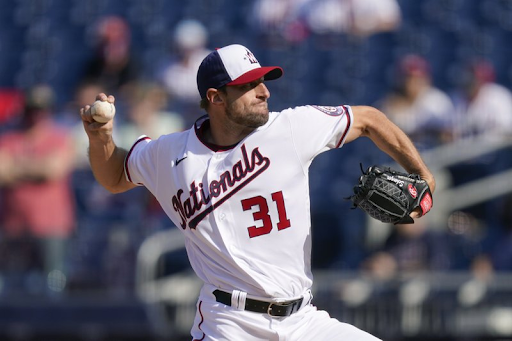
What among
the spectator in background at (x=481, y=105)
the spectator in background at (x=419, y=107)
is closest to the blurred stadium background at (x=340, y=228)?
the spectator in background at (x=419, y=107)

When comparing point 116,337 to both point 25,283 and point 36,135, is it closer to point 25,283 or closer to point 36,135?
point 25,283

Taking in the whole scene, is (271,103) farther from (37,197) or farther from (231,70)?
(231,70)

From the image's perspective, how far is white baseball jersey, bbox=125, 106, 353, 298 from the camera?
3.88 metres

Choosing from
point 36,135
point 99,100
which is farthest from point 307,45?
point 99,100

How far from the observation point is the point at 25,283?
7422 mm

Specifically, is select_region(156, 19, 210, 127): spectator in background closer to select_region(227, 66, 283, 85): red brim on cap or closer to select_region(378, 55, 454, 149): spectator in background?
select_region(378, 55, 454, 149): spectator in background

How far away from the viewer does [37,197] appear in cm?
755

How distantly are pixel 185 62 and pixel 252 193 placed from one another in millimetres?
5399

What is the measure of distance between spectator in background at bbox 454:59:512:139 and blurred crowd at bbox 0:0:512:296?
0.5 inches

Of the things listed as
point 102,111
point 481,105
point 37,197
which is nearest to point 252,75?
point 102,111

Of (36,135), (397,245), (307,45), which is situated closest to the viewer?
(397,245)

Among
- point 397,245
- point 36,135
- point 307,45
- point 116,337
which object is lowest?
point 116,337

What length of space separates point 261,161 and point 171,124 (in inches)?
169

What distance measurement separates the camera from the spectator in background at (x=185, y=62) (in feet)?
29.3
